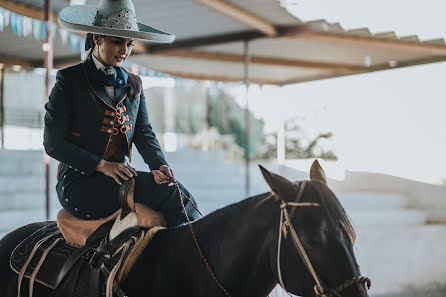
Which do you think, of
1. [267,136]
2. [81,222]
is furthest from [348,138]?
[81,222]

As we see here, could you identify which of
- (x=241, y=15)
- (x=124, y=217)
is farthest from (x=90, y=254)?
(x=241, y=15)

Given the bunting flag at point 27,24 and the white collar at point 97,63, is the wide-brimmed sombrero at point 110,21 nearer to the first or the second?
A: the white collar at point 97,63

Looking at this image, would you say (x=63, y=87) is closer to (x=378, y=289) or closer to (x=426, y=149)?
(x=378, y=289)

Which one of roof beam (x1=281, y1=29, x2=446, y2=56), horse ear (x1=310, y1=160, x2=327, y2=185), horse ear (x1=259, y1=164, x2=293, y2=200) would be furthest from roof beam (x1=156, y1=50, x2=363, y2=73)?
horse ear (x1=259, y1=164, x2=293, y2=200)

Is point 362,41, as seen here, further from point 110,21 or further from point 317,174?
point 317,174

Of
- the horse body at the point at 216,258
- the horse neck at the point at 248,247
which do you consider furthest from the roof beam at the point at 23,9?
the horse neck at the point at 248,247

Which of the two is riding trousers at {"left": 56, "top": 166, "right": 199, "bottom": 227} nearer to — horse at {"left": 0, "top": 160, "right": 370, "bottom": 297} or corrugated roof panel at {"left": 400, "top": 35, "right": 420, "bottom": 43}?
horse at {"left": 0, "top": 160, "right": 370, "bottom": 297}

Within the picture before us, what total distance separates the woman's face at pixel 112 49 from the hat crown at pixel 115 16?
5 cm

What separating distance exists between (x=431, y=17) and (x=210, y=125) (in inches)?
247

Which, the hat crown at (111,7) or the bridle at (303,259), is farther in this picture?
the hat crown at (111,7)

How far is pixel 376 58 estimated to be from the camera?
32.1 ft

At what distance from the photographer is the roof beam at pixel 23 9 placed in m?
6.46

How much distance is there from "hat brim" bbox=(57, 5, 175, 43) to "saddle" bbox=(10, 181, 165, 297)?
510 mm

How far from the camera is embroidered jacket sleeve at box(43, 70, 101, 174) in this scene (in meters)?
1.81
